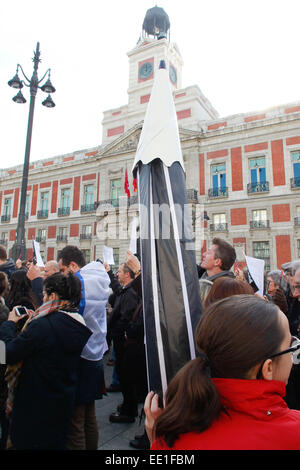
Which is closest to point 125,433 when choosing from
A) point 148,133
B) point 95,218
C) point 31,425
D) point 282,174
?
point 31,425

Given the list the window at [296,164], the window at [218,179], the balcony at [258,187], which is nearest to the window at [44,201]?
the window at [218,179]

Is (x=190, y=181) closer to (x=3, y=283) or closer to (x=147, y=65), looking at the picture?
(x=147, y=65)

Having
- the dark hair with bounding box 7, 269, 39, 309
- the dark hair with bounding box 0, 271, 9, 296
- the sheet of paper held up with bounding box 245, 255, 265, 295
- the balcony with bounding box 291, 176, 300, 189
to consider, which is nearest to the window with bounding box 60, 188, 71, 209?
the balcony with bounding box 291, 176, 300, 189

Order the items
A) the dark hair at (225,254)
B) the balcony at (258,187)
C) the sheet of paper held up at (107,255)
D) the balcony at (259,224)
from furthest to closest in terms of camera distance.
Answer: the balcony at (258,187) → the balcony at (259,224) → the sheet of paper held up at (107,255) → the dark hair at (225,254)

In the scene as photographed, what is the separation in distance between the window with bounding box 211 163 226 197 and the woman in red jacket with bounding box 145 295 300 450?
65.1ft

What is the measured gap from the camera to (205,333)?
42.3 inches

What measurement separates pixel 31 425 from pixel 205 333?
1.56 metres

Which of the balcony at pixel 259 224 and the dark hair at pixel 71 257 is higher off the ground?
the balcony at pixel 259 224

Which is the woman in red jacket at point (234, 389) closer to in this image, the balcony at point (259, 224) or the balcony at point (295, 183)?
the balcony at point (259, 224)

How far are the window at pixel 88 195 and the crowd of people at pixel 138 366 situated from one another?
21455mm

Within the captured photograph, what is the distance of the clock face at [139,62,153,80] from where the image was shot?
26.3m

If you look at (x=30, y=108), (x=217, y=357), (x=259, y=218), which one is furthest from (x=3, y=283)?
(x=259, y=218)

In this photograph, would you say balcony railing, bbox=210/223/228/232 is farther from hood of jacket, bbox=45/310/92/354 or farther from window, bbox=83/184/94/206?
hood of jacket, bbox=45/310/92/354

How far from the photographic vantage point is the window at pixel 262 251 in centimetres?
1823
